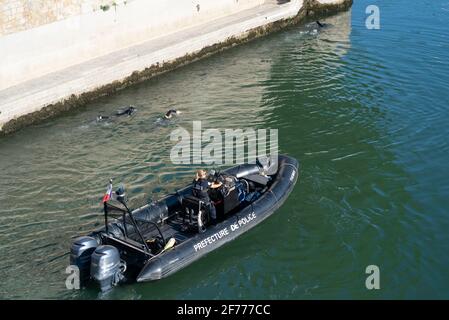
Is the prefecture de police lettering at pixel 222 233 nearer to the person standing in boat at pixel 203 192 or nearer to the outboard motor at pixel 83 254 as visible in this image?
the person standing in boat at pixel 203 192

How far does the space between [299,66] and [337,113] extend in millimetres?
5157

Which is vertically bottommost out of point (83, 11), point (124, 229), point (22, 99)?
point (124, 229)

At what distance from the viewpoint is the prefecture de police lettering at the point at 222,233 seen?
15098mm

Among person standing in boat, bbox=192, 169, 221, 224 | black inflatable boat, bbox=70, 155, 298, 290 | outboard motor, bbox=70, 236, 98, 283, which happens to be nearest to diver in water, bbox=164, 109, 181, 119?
black inflatable boat, bbox=70, 155, 298, 290

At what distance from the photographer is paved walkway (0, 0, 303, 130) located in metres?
22.5

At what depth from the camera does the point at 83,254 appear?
14.1 m

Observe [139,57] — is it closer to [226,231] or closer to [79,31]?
[79,31]

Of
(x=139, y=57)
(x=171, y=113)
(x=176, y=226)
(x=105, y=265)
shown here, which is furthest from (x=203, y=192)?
(x=139, y=57)

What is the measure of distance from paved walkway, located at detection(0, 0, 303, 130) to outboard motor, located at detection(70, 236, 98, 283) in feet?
29.9

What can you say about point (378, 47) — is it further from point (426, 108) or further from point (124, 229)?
→ point (124, 229)

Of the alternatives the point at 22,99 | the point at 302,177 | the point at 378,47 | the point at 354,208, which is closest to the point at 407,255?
the point at 354,208

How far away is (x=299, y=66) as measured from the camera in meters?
27.7

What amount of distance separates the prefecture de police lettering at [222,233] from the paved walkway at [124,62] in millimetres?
9804

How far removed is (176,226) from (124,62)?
11.0 m
